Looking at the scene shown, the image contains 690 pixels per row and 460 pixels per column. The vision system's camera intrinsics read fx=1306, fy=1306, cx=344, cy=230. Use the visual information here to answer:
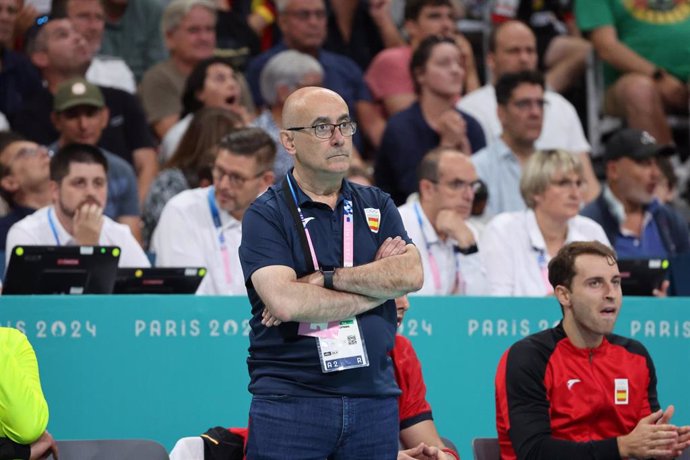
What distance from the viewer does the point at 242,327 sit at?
627cm

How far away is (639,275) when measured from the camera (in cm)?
671

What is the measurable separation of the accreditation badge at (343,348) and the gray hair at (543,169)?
138 inches

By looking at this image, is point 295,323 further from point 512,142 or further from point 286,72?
point 512,142

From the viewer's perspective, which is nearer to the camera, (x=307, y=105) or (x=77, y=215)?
(x=307, y=105)

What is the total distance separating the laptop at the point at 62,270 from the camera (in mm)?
6207

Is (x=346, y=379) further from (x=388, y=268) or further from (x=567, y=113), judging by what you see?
(x=567, y=113)

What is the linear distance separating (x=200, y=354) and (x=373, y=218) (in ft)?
7.19

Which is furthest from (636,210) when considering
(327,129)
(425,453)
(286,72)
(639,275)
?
(327,129)

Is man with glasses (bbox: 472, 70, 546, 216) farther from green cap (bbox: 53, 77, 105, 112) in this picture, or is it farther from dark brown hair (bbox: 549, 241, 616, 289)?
dark brown hair (bbox: 549, 241, 616, 289)

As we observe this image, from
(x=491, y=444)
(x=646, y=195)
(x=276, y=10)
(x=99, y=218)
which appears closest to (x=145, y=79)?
(x=276, y=10)

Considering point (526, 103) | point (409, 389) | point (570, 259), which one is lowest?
point (409, 389)

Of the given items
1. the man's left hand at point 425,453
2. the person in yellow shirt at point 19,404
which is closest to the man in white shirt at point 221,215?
the person in yellow shirt at point 19,404

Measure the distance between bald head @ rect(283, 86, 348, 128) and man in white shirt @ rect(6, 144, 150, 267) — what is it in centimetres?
298

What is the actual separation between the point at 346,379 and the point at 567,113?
19.9 ft
